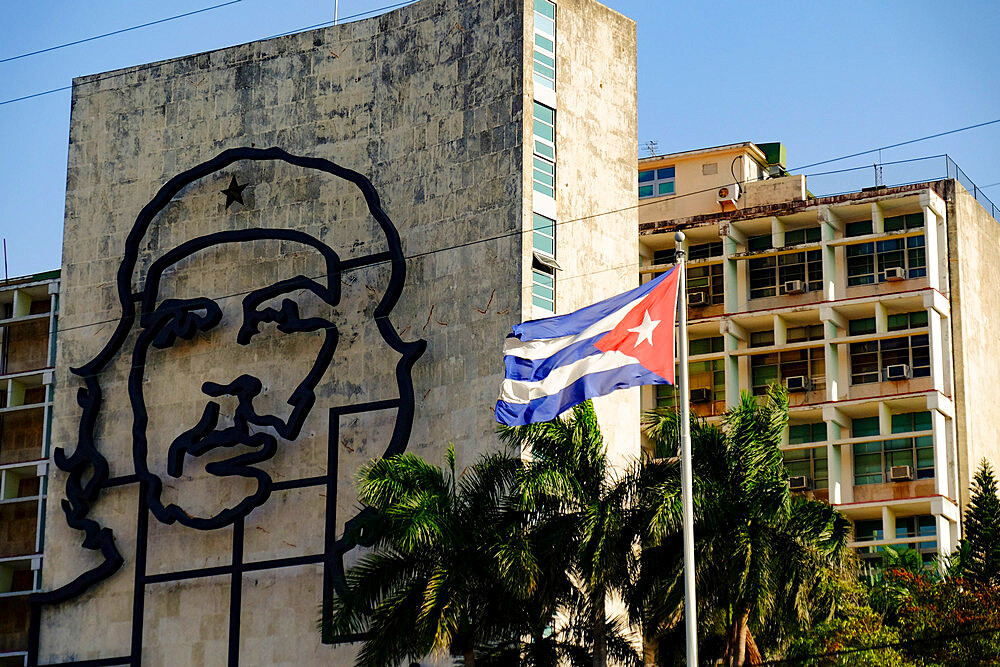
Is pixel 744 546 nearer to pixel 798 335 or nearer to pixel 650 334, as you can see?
pixel 650 334

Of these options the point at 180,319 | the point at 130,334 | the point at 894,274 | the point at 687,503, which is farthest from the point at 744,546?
the point at 894,274

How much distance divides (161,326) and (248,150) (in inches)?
224

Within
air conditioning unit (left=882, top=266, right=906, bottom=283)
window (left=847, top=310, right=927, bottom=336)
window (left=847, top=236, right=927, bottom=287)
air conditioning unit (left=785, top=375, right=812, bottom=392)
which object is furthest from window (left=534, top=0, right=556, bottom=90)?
window (left=847, top=310, right=927, bottom=336)

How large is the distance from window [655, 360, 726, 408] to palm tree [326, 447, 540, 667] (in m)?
29.0

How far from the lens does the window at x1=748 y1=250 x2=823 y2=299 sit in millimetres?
62938

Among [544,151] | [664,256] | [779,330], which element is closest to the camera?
[544,151]

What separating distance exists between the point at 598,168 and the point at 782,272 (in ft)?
61.0

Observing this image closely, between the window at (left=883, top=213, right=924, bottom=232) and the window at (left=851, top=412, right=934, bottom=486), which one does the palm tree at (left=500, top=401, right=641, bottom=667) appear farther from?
the window at (left=883, top=213, right=924, bottom=232)

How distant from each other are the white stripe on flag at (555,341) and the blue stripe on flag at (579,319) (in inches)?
3.3

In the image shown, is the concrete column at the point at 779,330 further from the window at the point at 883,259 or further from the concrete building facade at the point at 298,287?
the concrete building facade at the point at 298,287

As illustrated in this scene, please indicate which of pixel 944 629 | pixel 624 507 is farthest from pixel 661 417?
pixel 944 629

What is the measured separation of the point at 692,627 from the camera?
28828 mm

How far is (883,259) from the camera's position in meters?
61.9

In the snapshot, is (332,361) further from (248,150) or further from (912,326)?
(912,326)
